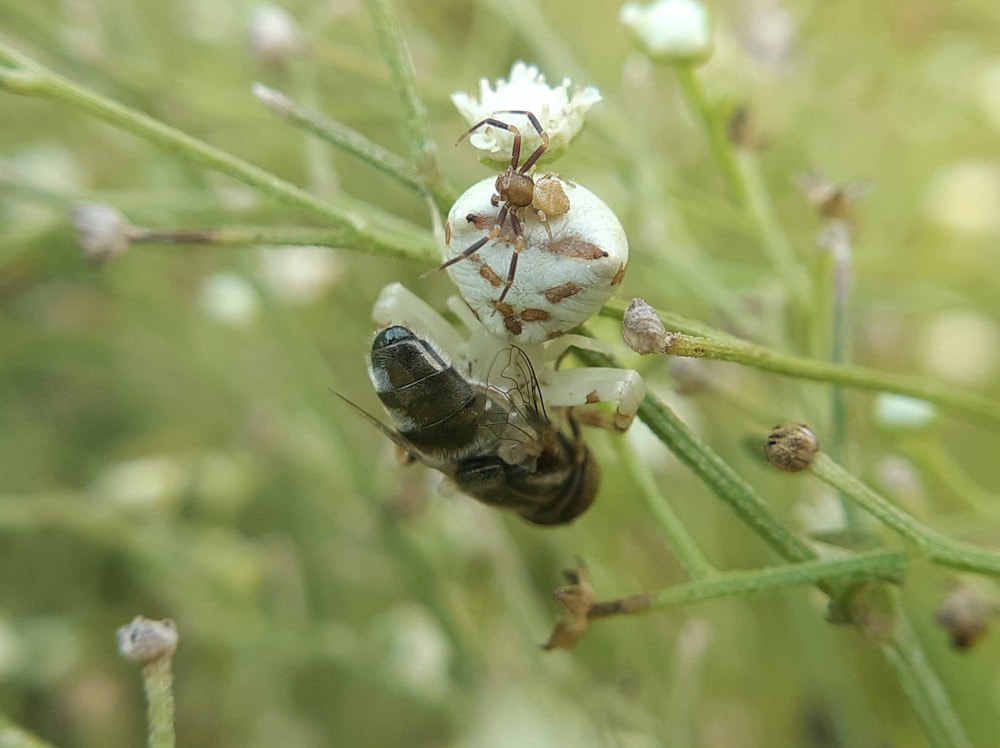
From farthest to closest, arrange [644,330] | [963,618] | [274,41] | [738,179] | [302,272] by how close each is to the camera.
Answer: [302,272] → [274,41] → [738,179] → [963,618] → [644,330]

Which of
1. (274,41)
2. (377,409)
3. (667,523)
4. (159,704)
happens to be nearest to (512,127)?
(667,523)

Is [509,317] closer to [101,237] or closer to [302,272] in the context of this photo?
[101,237]

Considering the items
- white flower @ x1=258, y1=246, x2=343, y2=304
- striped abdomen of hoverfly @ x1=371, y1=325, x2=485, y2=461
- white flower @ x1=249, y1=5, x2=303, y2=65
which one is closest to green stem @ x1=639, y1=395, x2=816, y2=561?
striped abdomen of hoverfly @ x1=371, y1=325, x2=485, y2=461

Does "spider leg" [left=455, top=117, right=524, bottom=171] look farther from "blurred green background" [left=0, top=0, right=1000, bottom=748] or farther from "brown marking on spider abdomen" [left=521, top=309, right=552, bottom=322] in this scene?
"blurred green background" [left=0, top=0, right=1000, bottom=748]

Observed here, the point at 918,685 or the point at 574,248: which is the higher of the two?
the point at 574,248

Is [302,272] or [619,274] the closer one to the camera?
[619,274]

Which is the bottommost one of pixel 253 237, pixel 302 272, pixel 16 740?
pixel 16 740
